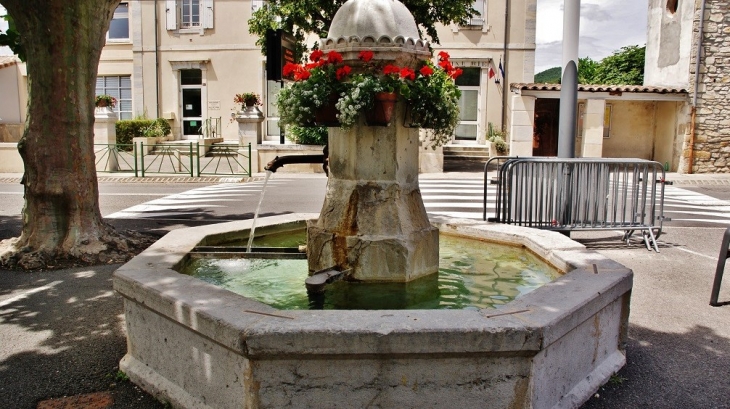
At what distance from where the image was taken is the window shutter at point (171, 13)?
80.7ft

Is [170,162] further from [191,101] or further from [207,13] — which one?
[207,13]

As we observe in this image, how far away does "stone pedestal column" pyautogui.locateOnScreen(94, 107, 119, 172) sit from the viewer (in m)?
19.2

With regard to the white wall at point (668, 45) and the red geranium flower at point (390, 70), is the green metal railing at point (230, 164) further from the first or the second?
the red geranium flower at point (390, 70)

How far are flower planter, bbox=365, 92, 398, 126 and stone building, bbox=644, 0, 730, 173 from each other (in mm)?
18584

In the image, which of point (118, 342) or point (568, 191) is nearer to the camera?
point (118, 342)

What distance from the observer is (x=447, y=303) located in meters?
4.25

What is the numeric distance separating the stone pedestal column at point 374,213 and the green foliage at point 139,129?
19388 mm

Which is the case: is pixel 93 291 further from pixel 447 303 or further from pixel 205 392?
pixel 447 303

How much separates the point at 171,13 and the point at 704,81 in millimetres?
18850

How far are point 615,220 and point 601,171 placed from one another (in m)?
0.75

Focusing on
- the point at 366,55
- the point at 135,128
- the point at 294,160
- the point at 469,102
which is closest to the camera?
the point at 366,55

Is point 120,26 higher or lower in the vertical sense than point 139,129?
higher

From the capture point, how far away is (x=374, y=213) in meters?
4.52

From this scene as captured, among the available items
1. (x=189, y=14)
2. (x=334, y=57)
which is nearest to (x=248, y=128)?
(x=189, y=14)
